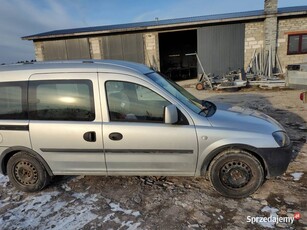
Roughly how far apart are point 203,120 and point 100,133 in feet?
4.51

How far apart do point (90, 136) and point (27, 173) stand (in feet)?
4.20

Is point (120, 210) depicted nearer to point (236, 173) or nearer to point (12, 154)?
point (236, 173)

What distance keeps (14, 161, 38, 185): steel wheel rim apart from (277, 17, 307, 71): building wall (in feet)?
50.4

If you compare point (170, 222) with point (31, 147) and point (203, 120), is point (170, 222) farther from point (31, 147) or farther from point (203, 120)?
point (31, 147)

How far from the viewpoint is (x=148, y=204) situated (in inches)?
125

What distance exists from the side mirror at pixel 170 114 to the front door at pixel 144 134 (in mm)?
95

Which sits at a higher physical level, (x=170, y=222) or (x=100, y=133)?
(x=100, y=133)

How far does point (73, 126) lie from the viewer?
3209 mm

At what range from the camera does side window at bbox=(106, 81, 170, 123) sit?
3.13m

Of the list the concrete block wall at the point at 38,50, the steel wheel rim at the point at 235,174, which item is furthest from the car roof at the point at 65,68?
the concrete block wall at the point at 38,50

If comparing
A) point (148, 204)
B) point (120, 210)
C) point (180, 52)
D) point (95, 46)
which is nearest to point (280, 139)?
point (148, 204)

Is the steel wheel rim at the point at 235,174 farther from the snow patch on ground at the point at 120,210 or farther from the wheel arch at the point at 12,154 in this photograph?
the wheel arch at the point at 12,154

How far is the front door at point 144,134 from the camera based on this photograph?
3.07 meters

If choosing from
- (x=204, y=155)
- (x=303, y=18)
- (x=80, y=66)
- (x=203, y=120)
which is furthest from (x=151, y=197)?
(x=303, y=18)
